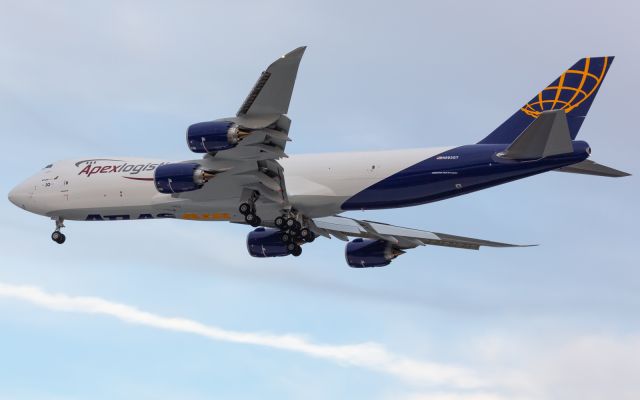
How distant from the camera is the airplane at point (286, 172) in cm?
3556

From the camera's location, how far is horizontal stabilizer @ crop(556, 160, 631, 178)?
1442 inches

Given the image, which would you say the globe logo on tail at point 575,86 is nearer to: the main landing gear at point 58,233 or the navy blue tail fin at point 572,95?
the navy blue tail fin at point 572,95

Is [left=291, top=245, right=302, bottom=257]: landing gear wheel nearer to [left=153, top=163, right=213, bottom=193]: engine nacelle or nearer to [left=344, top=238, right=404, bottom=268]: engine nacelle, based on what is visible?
[left=344, top=238, right=404, bottom=268]: engine nacelle

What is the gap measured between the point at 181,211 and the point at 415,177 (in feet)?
32.5

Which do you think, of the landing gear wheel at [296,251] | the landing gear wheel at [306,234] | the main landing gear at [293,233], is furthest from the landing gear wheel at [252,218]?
the landing gear wheel at [296,251]

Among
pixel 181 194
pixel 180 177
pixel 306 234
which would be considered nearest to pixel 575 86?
pixel 306 234

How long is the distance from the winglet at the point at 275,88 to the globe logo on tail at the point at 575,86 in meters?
10.8

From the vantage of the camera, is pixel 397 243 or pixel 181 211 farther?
pixel 397 243

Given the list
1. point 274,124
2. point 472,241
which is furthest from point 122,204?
point 472,241

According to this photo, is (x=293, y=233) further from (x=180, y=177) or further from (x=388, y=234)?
(x=388, y=234)

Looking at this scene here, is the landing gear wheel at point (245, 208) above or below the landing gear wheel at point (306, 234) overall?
above

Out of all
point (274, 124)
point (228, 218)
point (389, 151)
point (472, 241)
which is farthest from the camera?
point (472, 241)

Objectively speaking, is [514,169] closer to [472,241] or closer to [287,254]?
[472,241]

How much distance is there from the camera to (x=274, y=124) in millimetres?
35125
